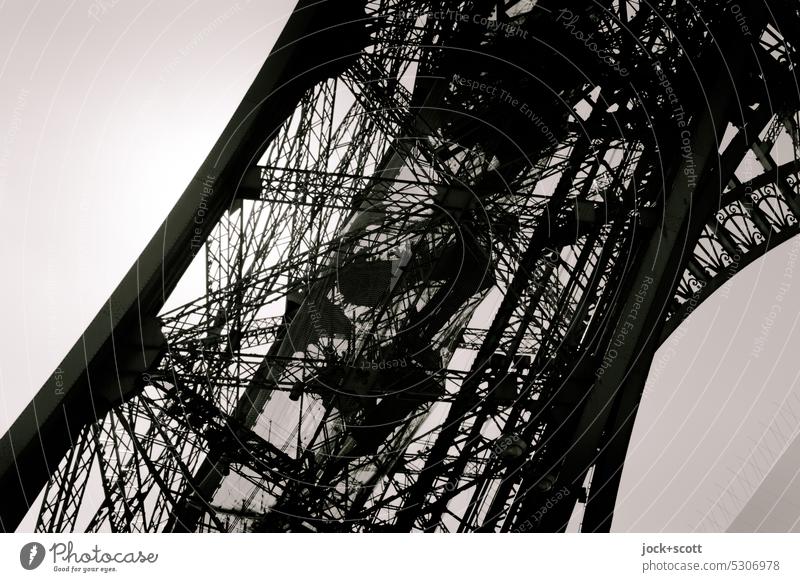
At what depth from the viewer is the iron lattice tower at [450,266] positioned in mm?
9516

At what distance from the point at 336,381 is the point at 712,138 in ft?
16.3

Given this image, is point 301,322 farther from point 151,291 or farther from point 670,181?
point 670,181

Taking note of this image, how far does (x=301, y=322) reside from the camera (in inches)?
547
